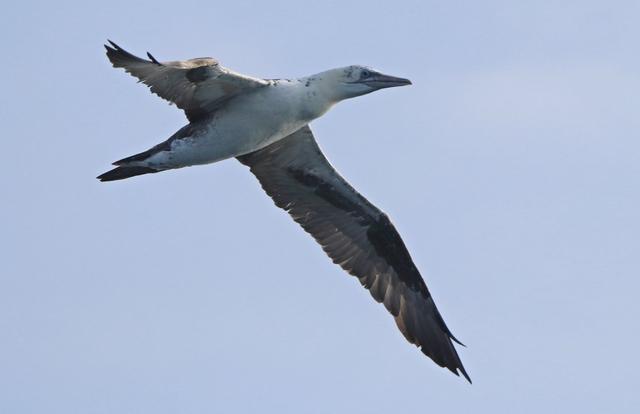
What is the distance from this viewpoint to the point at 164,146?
21.8m

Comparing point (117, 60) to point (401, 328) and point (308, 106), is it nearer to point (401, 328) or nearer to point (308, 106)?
point (308, 106)

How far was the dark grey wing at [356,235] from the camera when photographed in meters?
24.6

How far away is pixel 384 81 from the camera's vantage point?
74.8ft

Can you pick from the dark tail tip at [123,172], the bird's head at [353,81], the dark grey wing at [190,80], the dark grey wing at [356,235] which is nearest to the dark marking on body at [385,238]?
the dark grey wing at [356,235]

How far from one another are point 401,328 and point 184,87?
6.29m

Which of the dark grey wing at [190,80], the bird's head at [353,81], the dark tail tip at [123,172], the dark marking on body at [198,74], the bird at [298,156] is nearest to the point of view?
the dark grey wing at [190,80]

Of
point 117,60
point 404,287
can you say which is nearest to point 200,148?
point 117,60

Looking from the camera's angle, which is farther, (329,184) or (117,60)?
(329,184)

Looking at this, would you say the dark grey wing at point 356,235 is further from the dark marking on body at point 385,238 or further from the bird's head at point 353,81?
the bird's head at point 353,81

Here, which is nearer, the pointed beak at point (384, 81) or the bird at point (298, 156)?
the bird at point (298, 156)

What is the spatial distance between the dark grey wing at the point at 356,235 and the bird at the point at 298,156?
2 centimetres

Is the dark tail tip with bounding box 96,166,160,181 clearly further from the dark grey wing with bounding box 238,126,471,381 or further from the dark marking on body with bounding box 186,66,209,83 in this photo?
the dark grey wing with bounding box 238,126,471,381

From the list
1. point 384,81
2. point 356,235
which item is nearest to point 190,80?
point 384,81

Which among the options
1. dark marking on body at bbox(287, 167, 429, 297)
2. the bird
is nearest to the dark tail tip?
the bird
